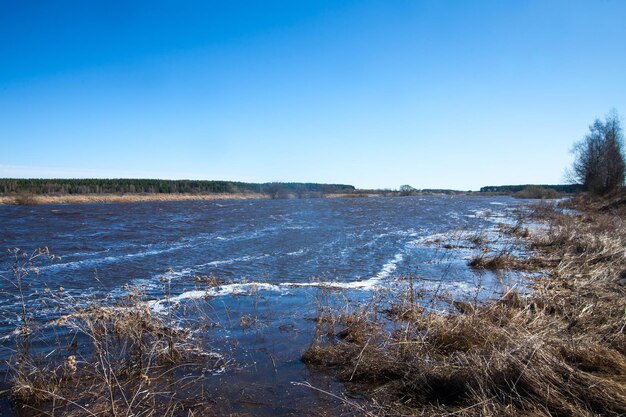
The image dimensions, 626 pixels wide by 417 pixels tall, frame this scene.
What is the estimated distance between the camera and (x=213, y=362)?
240 inches

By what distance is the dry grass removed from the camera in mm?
3986

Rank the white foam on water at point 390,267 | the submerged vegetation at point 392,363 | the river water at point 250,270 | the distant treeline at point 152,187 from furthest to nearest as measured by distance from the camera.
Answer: the distant treeline at point 152,187, the white foam on water at point 390,267, the river water at point 250,270, the submerged vegetation at point 392,363

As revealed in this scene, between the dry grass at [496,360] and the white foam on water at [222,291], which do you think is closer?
the dry grass at [496,360]

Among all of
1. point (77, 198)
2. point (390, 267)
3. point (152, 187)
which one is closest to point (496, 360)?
point (390, 267)

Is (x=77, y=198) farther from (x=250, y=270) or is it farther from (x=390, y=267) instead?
(x=390, y=267)

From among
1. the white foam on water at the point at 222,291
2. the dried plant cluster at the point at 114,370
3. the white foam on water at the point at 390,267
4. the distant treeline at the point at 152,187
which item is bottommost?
the white foam on water at the point at 390,267

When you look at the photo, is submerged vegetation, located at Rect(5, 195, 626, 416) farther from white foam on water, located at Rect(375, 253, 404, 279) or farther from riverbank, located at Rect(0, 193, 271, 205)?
riverbank, located at Rect(0, 193, 271, 205)

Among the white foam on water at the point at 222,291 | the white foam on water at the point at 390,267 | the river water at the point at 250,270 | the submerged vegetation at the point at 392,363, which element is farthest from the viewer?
the white foam on water at the point at 390,267

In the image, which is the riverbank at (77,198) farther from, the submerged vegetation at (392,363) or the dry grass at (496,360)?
the dry grass at (496,360)

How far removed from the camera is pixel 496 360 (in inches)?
Answer: 179

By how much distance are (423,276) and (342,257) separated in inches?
180

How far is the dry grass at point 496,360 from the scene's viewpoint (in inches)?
157

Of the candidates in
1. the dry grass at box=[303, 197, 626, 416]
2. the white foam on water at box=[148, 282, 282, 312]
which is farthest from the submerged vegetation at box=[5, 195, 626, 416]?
the white foam on water at box=[148, 282, 282, 312]

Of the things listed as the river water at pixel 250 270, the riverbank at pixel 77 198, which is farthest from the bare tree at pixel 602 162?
the riverbank at pixel 77 198
